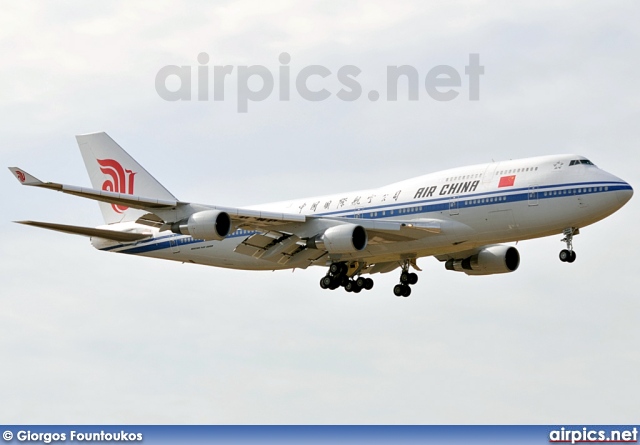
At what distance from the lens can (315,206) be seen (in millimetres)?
63281

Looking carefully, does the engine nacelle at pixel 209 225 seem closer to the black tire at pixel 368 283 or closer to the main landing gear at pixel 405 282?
the black tire at pixel 368 283

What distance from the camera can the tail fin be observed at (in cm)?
6850

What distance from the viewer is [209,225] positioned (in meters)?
56.0

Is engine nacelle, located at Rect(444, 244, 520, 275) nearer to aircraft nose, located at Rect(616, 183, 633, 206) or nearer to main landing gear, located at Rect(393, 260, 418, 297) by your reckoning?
main landing gear, located at Rect(393, 260, 418, 297)

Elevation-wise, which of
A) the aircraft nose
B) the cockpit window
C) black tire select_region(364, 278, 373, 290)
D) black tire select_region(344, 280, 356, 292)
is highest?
the cockpit window

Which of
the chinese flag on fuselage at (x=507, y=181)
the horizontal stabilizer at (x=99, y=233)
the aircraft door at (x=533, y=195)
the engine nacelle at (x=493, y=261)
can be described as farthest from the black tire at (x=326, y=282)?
the aircraft door at (x=533, y=195)

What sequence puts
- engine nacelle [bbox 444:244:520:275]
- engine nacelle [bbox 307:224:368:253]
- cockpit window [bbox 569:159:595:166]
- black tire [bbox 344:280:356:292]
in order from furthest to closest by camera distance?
engine nacelle [bbox 444:244:520:275] → black tire [bbox 344:280:356:292] → engine nacelle [bbox 307:224:368:253] → cockpit window [bbox 569:159:595:166]

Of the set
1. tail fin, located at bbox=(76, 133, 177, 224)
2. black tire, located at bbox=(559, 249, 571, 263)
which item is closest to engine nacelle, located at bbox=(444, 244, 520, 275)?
black tire, located at bbox=(559, 249, 571, 263)

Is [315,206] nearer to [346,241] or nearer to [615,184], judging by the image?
[346,241]

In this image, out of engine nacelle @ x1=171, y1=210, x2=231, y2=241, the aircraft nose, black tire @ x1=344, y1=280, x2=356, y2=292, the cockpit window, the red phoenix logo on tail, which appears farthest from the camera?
the red phoenix logo on tail

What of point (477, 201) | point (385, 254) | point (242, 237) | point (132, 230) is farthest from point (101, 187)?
point (477, 201)

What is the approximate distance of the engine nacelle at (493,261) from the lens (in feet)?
214

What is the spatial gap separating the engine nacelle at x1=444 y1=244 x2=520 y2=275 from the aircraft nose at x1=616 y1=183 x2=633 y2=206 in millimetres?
10497

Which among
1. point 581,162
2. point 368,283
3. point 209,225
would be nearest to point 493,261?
point 368,283
